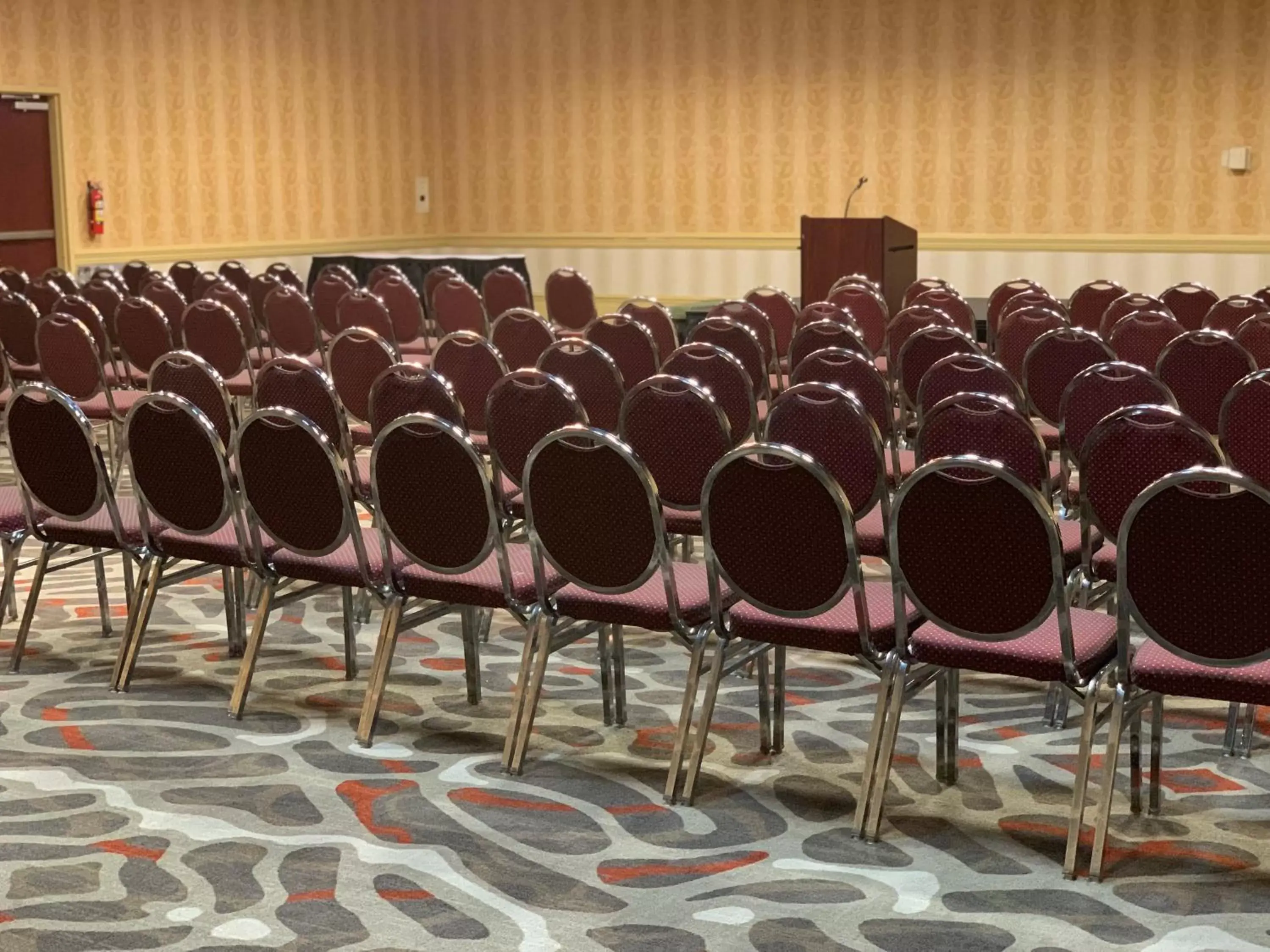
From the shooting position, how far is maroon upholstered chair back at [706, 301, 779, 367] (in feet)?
28.2

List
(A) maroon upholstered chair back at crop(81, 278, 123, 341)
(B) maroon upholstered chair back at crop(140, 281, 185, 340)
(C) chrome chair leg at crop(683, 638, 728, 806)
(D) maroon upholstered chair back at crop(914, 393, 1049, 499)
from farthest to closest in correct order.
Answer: (A) maroon upholstered chair back at crop(81, 278, 123, 341) < (B) maroon upholstered chair back at crop(140, 281, 185, 340) < (D) maroon upholstered chair back at crop(914, 393, 1049, 499) < (C) chrome chair leg at crop(683, 638, 728, 806)

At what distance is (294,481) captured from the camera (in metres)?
4.80

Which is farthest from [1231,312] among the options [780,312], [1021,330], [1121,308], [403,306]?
[403,306]

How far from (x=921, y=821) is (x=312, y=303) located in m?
7.76

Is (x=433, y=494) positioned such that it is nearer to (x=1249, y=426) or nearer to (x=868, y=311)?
(x=1249, y=426)

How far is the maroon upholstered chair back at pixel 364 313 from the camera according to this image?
1014 centimetres

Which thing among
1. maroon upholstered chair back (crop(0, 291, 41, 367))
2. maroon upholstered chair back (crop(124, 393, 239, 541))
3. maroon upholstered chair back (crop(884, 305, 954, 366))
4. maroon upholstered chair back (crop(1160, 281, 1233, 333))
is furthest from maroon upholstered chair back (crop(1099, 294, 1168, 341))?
maroon upholstered chair back (crop(0, 291, 41, 367))

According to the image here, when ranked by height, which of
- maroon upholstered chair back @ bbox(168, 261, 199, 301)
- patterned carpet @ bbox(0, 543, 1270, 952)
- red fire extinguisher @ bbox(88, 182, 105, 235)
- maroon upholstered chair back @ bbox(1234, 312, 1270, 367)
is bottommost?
patterned carpet @ bbox(0, 543, 1270, 952)

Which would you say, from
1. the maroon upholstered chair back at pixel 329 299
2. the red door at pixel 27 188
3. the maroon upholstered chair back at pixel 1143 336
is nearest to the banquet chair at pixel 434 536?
the maroon upholstered chair back at pixel 1143 336

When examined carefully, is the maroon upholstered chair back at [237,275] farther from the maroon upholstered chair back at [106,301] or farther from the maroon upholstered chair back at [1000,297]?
the maroon upholstered chair back at [1000,297]

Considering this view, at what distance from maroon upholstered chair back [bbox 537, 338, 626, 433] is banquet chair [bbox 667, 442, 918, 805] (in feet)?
7.41

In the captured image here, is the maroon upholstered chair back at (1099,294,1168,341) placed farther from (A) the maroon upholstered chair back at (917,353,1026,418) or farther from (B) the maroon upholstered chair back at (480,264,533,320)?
(B) the maroon upholstered chair back at (480,264,533,320)

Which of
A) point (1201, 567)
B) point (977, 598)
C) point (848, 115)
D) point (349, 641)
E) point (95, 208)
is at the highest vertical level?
point (848, 115)

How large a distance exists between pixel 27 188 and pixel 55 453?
10076 millimetres
